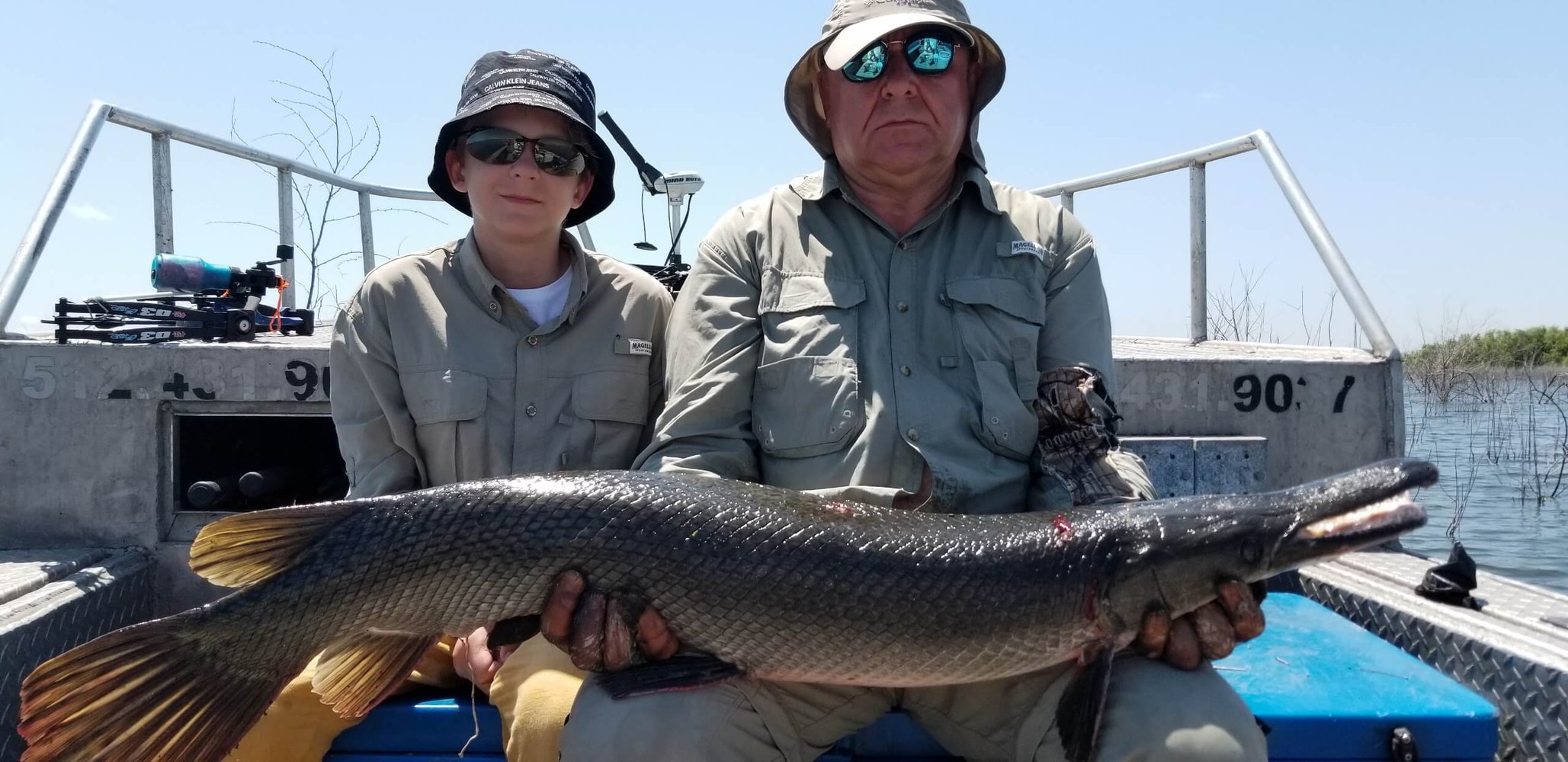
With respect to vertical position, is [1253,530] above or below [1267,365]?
below

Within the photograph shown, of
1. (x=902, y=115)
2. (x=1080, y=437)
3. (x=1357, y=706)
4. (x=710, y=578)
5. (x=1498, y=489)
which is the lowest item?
(x=1498, y=489)

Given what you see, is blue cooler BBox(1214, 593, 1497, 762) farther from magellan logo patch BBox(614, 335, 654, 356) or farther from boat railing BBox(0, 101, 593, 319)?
boat railing BBox(0, 101, 593, 319)

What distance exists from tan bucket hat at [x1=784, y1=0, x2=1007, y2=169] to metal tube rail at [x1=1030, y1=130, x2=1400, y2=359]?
6.41ft

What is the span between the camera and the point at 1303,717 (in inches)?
104

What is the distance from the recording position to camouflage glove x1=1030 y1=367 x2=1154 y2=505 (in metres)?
3.03

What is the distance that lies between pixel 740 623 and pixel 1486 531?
951 centimetres

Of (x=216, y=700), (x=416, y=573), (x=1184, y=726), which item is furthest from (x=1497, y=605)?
(x=216, y=700)

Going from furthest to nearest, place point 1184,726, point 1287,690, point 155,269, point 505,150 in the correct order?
point 155,269, point 505,150, point 1287,690, point 1184,726

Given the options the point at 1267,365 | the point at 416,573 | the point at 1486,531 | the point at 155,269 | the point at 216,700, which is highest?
the point at 155,269

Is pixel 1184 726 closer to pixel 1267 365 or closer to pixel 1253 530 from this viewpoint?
pixel 1253 530

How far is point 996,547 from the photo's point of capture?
8.61 ft

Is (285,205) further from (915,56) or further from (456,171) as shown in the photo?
(915,56)

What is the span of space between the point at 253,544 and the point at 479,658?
698 mm

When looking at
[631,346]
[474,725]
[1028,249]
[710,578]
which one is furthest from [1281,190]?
[474,725]
